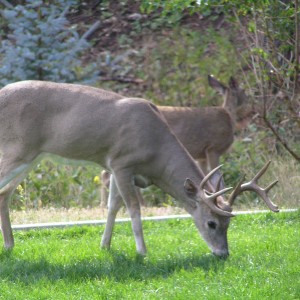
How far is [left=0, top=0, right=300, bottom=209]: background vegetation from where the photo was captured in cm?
1201

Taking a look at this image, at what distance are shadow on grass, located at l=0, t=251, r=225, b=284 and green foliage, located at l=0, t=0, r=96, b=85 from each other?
6.43 meters

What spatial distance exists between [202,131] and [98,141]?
3839mm

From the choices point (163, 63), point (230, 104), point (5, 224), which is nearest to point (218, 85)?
point (230, 104)

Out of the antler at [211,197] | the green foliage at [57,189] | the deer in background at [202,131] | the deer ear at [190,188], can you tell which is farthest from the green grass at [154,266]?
the deer in background at [202,131]

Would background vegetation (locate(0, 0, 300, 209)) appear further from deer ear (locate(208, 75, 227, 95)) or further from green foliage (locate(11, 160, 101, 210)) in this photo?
deer ear (locate(208, 75, 227, 95))

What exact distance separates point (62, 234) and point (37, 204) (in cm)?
239

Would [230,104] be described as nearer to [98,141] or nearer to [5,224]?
[98,141]

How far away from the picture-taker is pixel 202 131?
12844 mm

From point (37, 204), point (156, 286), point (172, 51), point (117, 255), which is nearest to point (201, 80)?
point (172, 51)

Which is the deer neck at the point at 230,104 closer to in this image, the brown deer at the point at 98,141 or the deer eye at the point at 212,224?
the brown deer at the point at 98,141

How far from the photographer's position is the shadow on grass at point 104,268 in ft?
25.5

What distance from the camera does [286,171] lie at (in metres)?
13.2

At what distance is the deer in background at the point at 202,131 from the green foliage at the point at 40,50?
8.23ft

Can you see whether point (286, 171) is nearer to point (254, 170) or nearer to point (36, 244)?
point (254, 170)
